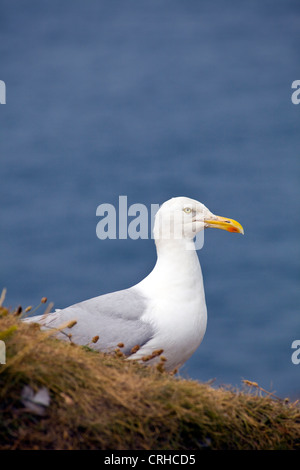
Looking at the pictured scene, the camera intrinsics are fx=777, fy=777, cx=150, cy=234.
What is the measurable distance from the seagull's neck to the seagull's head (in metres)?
0.07

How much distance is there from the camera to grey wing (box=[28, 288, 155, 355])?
6.10 metres

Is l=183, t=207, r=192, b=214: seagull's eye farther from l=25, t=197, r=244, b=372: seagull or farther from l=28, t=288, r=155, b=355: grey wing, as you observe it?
l=28, t=288, r=155, b=355: grey wing

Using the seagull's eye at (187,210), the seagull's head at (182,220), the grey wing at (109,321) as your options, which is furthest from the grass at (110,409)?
the seagull's eye at (187,210)

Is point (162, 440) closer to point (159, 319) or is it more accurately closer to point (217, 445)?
point (217, 445)

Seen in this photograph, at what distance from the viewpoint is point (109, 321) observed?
625 centimetres

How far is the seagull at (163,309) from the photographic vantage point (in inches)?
241

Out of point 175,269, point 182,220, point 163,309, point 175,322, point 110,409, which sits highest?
point 182,220

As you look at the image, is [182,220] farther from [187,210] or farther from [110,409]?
[110,409]

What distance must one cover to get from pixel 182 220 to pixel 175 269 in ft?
1.37

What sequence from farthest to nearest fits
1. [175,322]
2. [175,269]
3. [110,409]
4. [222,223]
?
[222,223], [175,269], [175,322], [110,409]

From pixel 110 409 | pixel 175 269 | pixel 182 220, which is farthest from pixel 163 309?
pixel 110 409

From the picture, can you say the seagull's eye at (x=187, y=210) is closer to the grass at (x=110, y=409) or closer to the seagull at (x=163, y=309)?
the seagull at (x=163, y=309)

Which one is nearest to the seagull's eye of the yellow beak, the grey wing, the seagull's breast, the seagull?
the seagull

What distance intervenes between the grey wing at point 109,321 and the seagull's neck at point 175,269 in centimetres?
21
